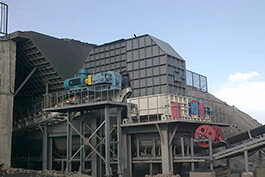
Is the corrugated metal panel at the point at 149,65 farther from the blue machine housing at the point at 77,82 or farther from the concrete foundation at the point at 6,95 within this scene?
the concrete foundation at the point at 6,95

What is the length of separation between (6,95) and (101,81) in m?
7.74

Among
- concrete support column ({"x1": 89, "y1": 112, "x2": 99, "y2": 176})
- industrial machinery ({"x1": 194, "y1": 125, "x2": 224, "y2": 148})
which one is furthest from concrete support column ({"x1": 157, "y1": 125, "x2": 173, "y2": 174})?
concrete support column ({"x1": 89, "y1": 112, "x2": 99, "y2": 176})

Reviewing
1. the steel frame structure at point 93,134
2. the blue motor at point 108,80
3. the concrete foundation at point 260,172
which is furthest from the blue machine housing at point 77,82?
the concrete foundation at point 260,172

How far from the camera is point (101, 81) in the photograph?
22.2 metres

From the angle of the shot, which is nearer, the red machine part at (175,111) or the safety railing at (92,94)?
the red machine part at (175,111)

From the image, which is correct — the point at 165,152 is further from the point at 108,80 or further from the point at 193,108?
the point at 108,80

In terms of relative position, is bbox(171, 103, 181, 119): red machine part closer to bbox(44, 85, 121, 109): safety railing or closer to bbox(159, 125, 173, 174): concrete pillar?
bbox(159, 125, 173, 174): concrete pillar

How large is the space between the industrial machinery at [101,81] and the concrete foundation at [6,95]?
15.6 feet

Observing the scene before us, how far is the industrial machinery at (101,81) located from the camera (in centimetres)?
2218

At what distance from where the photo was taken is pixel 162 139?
20812mm

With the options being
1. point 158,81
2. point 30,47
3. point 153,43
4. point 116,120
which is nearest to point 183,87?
point 158,81

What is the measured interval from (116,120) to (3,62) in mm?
9550

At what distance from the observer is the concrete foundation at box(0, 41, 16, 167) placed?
23.8 m

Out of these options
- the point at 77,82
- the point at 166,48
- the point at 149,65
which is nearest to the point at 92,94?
the point at 77,82
